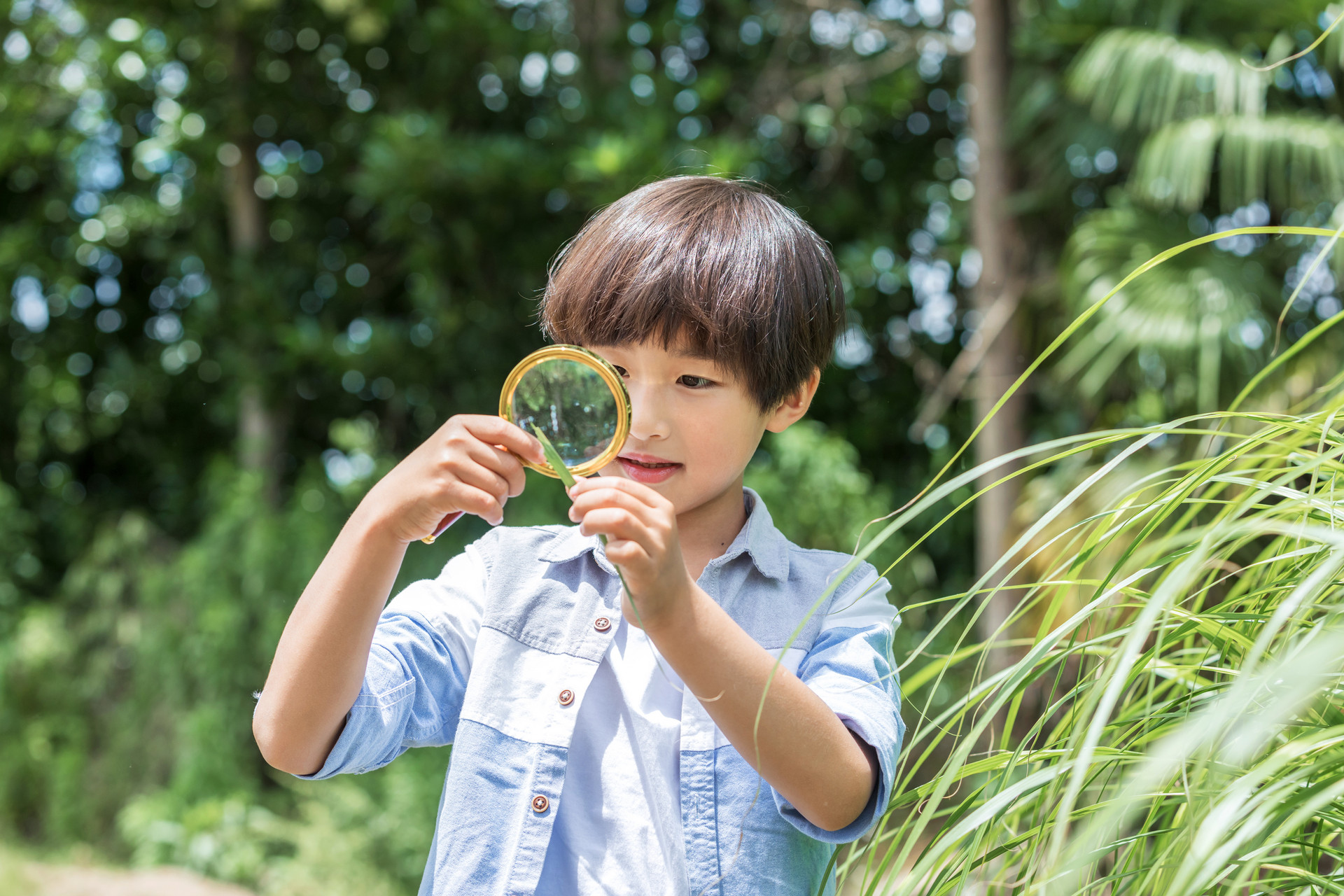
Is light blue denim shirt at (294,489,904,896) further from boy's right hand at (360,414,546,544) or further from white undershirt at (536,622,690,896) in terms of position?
boy's right hand at (360,414,546,544)

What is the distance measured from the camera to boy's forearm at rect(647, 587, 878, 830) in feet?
1.94

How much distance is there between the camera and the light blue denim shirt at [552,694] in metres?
0.70

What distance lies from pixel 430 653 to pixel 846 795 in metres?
0.30

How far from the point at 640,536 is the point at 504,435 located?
0.35ft

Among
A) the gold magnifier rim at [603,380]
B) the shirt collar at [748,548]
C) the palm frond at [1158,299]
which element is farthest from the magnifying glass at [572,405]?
the palm frond at [1158,299]

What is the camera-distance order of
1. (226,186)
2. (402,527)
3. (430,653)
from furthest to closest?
(226,186), (430,653), (402,527)

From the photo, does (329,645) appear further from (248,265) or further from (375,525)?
(248,265)

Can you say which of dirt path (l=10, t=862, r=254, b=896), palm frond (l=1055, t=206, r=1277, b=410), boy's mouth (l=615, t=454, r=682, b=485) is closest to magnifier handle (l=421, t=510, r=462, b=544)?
boy's mouth (l=615, t=454, r=682, b=485)

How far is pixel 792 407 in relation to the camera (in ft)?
2.73

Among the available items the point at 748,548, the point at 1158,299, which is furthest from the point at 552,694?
the point at 1158,299

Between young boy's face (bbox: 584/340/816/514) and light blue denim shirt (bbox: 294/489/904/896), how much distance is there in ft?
0.25

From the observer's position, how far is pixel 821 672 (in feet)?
2.36

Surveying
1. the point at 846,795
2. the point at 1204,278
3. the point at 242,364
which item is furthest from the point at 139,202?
the point at 846,795

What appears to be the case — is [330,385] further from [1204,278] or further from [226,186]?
[1204,278]
